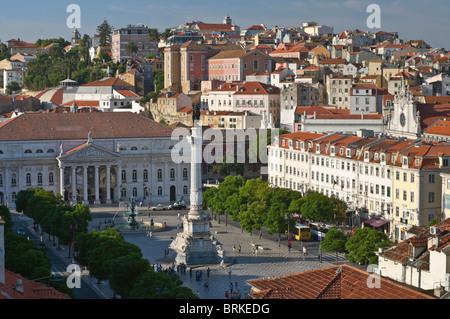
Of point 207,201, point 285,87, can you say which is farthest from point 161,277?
point 285,87

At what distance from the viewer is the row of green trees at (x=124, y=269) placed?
41.8m

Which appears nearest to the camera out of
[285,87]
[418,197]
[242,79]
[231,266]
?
[231,266]

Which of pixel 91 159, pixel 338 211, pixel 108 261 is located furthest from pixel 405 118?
pixel 108 261

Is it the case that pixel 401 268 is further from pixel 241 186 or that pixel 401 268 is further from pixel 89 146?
pixel 89 146

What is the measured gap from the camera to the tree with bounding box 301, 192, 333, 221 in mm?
77938

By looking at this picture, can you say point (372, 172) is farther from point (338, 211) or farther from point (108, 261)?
point (108, 261)

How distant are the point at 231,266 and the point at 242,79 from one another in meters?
95.7

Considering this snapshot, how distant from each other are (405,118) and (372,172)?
29.3m

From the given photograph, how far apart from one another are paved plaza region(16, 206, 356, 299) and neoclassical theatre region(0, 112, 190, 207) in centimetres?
1687

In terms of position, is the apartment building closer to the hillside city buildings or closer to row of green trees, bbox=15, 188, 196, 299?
the hillside city buildings

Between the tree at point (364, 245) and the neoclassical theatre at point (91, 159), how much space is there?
4534cm

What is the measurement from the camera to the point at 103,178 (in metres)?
104

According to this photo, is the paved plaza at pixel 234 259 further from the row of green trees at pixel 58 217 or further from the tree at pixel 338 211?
the tree at pixel 338 211

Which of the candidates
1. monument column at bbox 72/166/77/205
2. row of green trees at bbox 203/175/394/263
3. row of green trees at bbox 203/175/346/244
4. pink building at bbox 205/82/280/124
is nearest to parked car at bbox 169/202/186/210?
row of green trees at bbox 203/175/394/263
